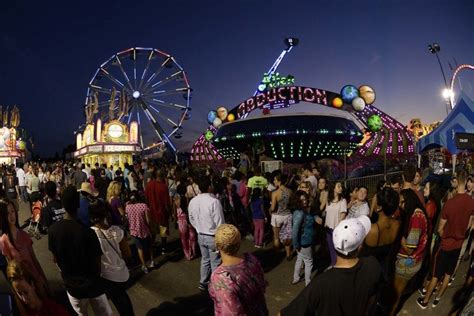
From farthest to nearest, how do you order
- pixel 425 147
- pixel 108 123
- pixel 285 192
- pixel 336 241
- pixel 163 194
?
pixel 108 123 → pixel 425 147 → pixel 163 194 → pixel 285 192 → pixel 336 241

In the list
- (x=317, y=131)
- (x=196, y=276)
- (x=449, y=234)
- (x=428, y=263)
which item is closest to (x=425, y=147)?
(x=428, y=263)

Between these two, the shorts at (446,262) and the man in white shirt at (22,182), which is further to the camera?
the man in white shirt at (22,182)

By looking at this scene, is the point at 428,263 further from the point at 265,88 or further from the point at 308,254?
the point at 265,88

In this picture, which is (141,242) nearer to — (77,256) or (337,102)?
(77,256)

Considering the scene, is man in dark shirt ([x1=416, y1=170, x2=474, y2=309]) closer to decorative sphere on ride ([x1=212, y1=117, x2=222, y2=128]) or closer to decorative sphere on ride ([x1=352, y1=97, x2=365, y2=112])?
decorative sphere on ride ([x1=352, y1=97, x2=365, y2=112])

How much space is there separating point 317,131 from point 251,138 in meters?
6.35

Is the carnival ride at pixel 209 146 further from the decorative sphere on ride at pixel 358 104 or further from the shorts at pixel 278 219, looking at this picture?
the shorts at pixel 278 219

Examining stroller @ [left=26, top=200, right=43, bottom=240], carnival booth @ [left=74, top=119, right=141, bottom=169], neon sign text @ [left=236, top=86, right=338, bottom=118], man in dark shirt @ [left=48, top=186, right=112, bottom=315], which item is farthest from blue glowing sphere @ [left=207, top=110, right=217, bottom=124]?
man in dark shirt @ [left=48, top=186, right=112, bottom=315]

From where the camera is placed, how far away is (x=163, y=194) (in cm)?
714

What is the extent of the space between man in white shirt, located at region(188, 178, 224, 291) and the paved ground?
0.42m

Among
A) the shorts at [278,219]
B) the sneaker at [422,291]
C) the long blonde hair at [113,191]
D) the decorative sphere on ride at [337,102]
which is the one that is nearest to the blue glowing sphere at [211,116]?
the decorative sphere on ride at [337,102]

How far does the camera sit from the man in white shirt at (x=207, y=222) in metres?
4.99

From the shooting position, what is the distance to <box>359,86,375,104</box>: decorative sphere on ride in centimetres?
3170

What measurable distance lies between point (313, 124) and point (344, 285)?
32889 mm
